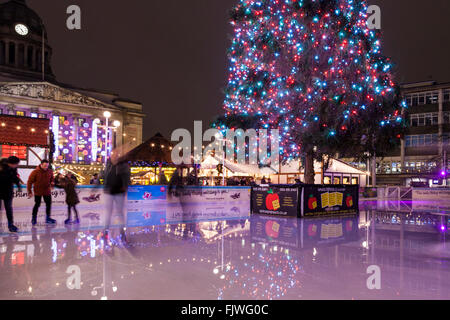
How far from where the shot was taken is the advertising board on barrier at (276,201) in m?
12.9

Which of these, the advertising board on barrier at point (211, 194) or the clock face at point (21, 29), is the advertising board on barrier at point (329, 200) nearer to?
the advertising board on barrier at point (211, 194)

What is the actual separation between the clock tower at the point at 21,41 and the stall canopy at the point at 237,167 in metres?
41.1

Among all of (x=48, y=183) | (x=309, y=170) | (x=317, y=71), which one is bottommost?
(x=48, y=183)

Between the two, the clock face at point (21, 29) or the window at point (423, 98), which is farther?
the clock face at point (21, 29)

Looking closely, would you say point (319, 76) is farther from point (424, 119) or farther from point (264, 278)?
point (424, 119)

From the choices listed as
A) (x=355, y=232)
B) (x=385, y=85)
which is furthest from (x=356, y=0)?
(x=355, y=232)

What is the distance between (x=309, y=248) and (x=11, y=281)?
5102mm

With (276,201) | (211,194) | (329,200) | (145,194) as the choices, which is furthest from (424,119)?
(145,194)

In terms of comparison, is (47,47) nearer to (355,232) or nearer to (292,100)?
(292,100)

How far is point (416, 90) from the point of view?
54.8 meters

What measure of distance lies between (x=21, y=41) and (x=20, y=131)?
48768 mm

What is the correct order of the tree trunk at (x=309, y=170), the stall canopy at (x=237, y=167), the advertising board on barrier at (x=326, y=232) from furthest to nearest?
1. the stall canopy at (x=237, y=167)
2. the tree trunk at (x=309, y=170)
3. the advertising board on barrier at (x=326, y=232)

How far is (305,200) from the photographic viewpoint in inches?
505

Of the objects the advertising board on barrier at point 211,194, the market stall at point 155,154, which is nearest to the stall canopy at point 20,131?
the market stall at point 155,154
